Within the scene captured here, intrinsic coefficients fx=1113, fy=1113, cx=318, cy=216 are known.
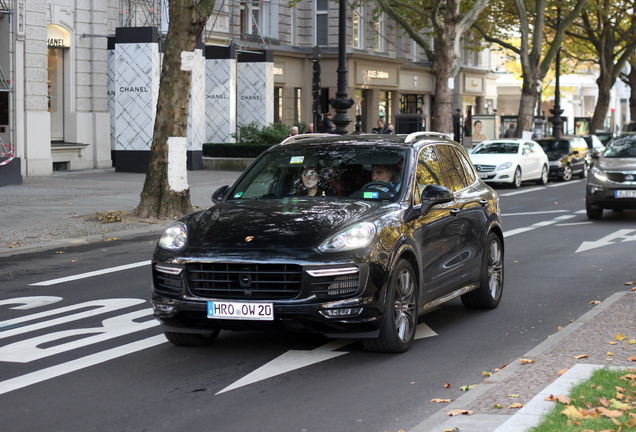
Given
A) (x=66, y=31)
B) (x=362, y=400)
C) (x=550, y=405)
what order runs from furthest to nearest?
(x=66, y=31) < (x=362, y=400) < (x=550, y=405)

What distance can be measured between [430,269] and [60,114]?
26.9 metres

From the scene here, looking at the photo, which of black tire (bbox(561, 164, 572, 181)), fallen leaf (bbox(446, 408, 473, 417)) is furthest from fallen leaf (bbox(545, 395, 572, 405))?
black tire (bbox(561, 164, 572, 181))

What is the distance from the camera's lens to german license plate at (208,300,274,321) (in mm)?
7449

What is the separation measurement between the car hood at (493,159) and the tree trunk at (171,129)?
1384cm

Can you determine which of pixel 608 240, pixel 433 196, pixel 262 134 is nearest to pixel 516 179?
pixel 262 134

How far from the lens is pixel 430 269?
8.59m

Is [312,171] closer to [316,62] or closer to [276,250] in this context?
[276,250]

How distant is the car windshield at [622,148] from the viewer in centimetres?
2075

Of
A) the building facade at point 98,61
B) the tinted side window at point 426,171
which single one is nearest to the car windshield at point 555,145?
the building facade at point 98,61

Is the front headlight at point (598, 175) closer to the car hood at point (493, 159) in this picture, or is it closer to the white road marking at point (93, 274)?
the white road marking at point (93, 274)

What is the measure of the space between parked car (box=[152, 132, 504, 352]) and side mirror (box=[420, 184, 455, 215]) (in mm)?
11

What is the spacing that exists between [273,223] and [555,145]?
31164 millimetres

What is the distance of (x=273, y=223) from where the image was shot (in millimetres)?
7863

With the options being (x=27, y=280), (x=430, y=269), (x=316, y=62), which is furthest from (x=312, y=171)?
(x=316, y=62)
